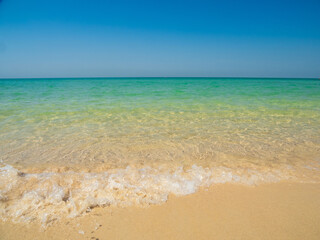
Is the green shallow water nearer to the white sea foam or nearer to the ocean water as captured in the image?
the ocean water

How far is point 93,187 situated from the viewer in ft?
8.60

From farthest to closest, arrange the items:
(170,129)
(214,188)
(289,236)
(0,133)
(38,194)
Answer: (170,129) → (0,133) → (214,188) → (38,194) → (289,236)

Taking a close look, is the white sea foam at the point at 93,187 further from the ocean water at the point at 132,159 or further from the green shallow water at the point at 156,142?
the green shallow water at the point at 156,142

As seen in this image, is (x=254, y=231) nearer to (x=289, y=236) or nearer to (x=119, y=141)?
(x=289, y=236)

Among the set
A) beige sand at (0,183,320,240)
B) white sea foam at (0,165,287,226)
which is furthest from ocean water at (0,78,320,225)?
beige sand at (0,183,320,240)

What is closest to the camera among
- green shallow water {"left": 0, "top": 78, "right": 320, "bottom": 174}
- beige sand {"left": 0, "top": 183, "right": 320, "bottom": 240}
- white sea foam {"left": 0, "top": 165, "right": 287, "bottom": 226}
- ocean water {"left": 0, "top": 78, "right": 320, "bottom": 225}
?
beige sand {"left": 0, "top": 183, "right": 320, "bottom": 240}

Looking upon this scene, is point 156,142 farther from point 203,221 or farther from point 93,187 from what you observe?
point 203,221

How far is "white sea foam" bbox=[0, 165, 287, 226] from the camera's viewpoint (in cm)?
219

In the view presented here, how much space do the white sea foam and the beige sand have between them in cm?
14

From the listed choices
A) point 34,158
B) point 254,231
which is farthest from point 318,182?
point 34,158

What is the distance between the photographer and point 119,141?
15.3 ft

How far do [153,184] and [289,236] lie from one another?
5.39ft

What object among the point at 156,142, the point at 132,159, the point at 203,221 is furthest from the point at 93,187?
the point at 156,142

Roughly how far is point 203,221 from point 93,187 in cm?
152
